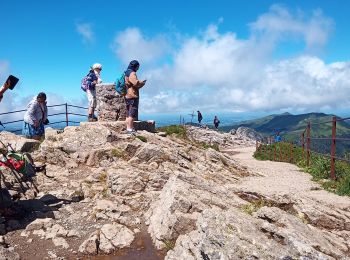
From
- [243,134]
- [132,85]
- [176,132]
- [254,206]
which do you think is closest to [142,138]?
[132,85]

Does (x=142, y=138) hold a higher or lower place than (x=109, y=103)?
lower

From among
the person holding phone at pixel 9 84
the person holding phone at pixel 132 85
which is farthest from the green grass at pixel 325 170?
the person holding phone at pixel 9 84

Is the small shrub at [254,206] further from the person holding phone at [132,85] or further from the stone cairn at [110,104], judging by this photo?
the stone cairn at [110,104]

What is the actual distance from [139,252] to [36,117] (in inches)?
317

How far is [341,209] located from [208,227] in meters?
4.94

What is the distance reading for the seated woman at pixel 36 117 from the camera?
14.0 m

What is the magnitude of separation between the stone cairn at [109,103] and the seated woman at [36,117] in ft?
11.0

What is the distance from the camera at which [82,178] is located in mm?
12219

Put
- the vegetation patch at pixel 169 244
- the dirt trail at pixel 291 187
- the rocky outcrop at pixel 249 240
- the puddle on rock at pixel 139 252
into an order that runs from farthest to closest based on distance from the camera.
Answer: the dirt trail at pixel 291 187
the vegetation patch at pixel 169 244
the puddle on rock at pixel 139 252
the rocky outcrop at pixel 249 240

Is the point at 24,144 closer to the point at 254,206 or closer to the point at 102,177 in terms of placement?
the point at 102,177

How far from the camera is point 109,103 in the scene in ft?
57.2

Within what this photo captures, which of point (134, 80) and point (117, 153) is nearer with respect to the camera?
point (117, 153)

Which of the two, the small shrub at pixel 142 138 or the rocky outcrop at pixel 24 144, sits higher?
the small shrub at pixel 142 138

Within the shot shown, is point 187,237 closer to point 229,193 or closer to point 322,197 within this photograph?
point 229,193
